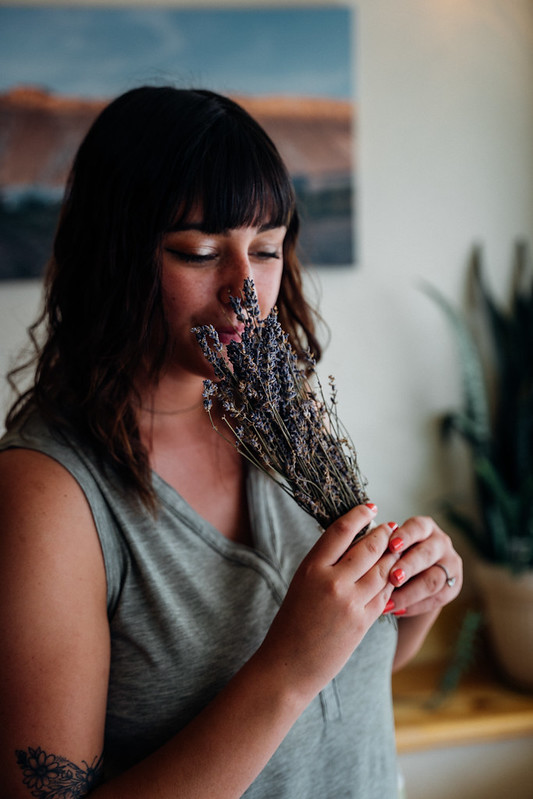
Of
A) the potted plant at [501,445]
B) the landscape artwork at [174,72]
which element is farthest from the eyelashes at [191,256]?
the potted plant at [501,445]

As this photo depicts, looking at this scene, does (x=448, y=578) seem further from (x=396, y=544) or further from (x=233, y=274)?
(x=233, y=274)

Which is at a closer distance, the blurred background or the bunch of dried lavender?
the bunch of dried lavender

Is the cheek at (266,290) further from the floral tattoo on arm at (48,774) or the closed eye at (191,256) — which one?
the floral tattoo on arm at (48,774)

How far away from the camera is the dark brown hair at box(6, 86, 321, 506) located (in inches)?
35.3

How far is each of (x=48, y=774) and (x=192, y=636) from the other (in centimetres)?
24

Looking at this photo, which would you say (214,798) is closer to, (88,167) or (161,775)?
(161,775)

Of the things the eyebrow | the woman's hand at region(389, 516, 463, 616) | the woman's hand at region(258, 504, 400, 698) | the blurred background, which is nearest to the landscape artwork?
the blurred background

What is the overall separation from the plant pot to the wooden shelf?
0.10 metres

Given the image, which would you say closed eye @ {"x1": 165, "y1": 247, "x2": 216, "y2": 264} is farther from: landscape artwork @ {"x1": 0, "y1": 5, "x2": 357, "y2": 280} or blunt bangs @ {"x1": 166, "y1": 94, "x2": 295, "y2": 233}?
landscape artwork @ {"x1": 0, "y1": 5, "x2": 357, "y2": 280}

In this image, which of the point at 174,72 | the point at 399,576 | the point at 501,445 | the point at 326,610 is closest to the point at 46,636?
the point at 326,610

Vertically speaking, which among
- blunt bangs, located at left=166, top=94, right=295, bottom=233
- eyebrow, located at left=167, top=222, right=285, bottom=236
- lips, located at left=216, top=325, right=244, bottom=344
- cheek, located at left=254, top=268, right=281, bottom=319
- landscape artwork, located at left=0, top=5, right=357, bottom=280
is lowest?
lips, located at left=216, top=325, right=244, bottom=344

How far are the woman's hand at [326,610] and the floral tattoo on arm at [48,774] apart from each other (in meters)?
0.26

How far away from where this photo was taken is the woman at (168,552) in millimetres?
806

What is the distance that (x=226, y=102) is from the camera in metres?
0.98
